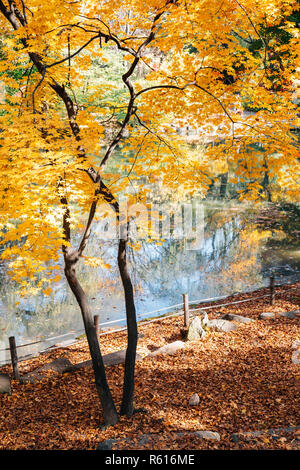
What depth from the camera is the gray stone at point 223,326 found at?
27.4 ft

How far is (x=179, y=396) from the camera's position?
5.93 meters

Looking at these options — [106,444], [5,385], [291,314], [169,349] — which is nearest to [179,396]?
[169,349]

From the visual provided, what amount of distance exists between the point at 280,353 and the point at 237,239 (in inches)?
403

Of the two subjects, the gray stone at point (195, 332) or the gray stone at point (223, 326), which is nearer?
the gray stone at point (195, 332)

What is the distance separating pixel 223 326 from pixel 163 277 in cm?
487

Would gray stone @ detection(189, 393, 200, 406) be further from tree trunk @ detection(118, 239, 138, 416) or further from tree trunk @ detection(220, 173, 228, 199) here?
tree trunk @ detection(220, 173, 228, 199)

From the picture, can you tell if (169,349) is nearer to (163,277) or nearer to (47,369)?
(47,369)

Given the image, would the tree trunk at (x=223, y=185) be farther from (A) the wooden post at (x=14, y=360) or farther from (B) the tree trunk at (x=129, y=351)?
(B) the tree trunk at (x=129, y=351)

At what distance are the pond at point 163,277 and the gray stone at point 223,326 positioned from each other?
1.35 meters

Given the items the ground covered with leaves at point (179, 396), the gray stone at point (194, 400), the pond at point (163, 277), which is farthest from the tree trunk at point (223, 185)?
the gray stone at point (194, 400)

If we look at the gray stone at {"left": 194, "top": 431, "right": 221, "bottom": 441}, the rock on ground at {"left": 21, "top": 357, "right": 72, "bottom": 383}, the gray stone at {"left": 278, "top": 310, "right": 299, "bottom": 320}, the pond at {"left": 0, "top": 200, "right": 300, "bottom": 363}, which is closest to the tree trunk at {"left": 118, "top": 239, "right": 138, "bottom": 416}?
the gray stone at {"left": 194, "top": 431, "right": 221, "bottom": 441}

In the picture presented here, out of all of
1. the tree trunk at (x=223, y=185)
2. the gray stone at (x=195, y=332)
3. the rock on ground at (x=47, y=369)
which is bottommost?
the rock on ground at (x=47, y=369)
